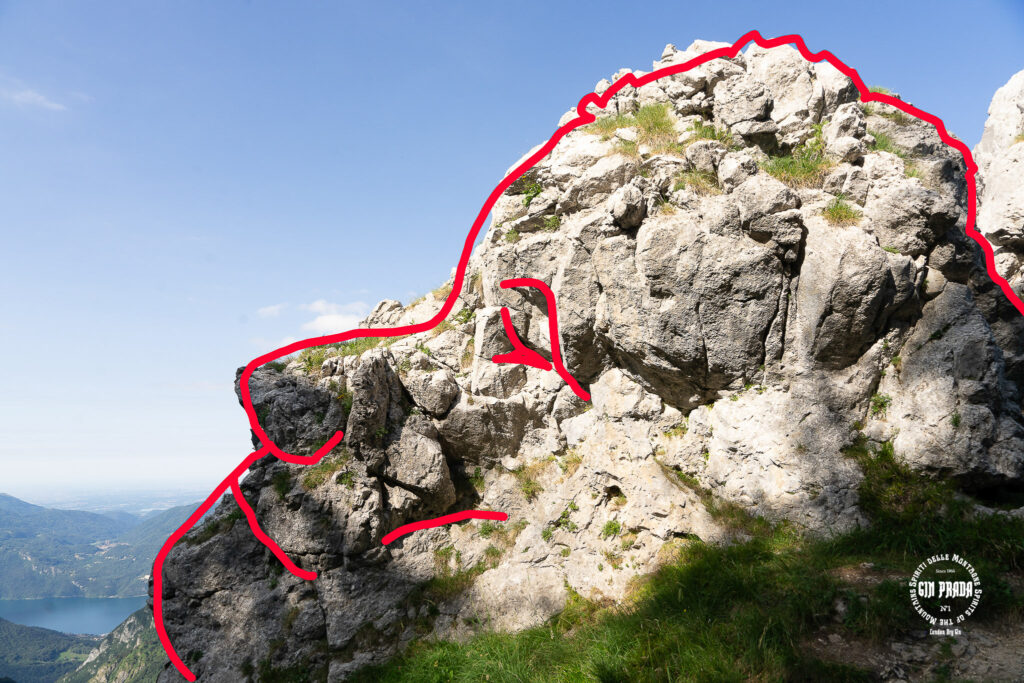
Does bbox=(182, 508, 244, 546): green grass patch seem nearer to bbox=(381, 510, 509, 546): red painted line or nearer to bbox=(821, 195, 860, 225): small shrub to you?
bbox=(381, 510, 509, 546): red painted line

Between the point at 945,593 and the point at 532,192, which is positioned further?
the point at 532,192

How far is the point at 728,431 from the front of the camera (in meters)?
9.60

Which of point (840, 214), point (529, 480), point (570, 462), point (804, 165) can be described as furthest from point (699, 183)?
point (529, 480)

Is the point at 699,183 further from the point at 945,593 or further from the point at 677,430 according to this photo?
the point at 945,593

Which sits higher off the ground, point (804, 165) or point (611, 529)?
point (804, 165)

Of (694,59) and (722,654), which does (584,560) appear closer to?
(722,654)

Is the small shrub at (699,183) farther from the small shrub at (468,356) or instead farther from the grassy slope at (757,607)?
the small shrub at (468,356)

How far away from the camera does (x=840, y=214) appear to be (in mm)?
9734

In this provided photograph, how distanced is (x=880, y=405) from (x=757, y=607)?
464 centimetres

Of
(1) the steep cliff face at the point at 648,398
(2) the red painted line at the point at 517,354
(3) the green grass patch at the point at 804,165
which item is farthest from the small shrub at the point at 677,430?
(3) the green grass patch at the point at 804,165

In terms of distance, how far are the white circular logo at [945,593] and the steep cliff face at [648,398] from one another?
144 cm

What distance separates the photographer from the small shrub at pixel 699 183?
1079 cm

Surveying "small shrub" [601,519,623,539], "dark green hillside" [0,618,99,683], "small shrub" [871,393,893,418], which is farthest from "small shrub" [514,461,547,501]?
"dark green hillside" [0,618,99,683]

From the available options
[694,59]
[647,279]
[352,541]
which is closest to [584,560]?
[352,541]
